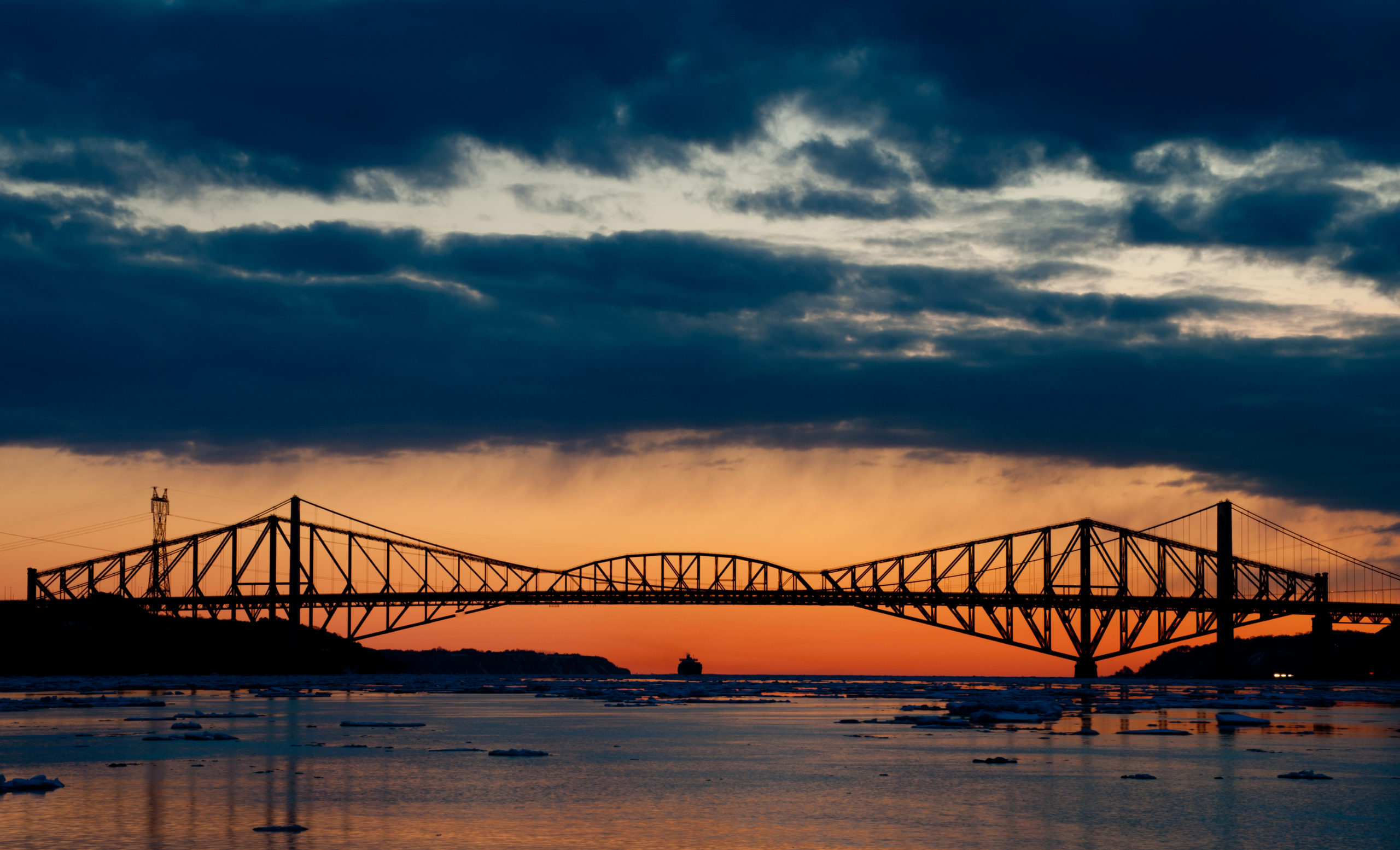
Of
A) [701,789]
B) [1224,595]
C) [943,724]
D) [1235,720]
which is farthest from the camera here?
[1224,595]

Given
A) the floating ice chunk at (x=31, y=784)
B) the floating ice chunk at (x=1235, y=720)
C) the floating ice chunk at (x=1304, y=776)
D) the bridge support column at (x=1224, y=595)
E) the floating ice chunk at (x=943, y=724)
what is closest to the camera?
the floating ice chunk at (x=31, y=784)

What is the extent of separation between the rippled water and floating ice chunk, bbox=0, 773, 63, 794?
0.34 m

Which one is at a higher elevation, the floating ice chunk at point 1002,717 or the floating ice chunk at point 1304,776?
the floating ice chunk at point 1304,776

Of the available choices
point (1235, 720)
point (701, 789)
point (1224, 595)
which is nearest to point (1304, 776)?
point (701, 789)

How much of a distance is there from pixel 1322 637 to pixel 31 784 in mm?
127527

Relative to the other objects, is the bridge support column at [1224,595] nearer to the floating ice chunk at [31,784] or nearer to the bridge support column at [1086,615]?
the bridge support column at [1086,615]

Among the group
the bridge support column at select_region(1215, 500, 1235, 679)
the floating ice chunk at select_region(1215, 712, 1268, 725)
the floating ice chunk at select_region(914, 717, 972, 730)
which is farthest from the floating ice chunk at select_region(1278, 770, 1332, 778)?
the bridge support column at select_region(1215, 500, 1235, 679)

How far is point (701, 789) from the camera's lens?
1714cm

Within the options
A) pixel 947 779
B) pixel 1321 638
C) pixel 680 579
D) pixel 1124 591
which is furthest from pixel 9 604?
pixel 947 779

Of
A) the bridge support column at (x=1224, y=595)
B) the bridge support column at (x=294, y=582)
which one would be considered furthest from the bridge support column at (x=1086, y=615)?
the bridge support column at (x=294, y=582)

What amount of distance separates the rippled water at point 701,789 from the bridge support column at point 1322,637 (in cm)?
10049

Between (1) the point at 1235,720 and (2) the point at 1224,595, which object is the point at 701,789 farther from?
(2) the point at 1224,595

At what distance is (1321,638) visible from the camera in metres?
123

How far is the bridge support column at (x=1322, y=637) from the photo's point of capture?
12138 centimetres
